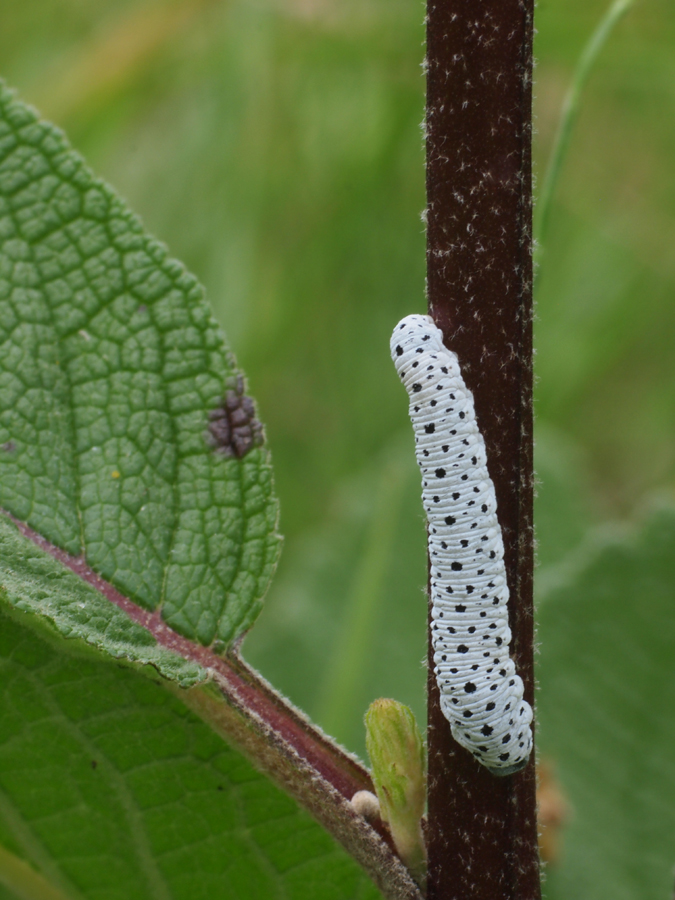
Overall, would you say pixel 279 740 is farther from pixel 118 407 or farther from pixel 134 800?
pixel 118 407

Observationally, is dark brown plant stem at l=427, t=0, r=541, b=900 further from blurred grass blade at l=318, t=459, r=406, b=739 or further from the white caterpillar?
blurred grass blade at l=318, t=459, r=406, b=739

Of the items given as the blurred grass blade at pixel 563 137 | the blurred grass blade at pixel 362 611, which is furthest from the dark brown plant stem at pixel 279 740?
the blurred grass blade at pixel 362 611

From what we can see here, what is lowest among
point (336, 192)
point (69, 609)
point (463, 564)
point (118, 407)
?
point (69, 609)

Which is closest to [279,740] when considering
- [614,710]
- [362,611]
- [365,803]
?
[365,803]

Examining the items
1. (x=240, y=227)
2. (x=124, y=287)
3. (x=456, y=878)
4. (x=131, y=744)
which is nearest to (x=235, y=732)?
(x=131, y=744)

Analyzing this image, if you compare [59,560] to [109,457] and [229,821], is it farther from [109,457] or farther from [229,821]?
[229,821]

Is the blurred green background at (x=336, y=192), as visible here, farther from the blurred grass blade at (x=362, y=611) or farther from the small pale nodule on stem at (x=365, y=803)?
the small pale nodule on stem at (x=365, y=803)

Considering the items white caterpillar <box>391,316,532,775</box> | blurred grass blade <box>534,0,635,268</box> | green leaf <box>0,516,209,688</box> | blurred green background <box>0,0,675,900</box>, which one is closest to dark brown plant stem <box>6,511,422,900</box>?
green leaf <box>0,516,209,688</box>
